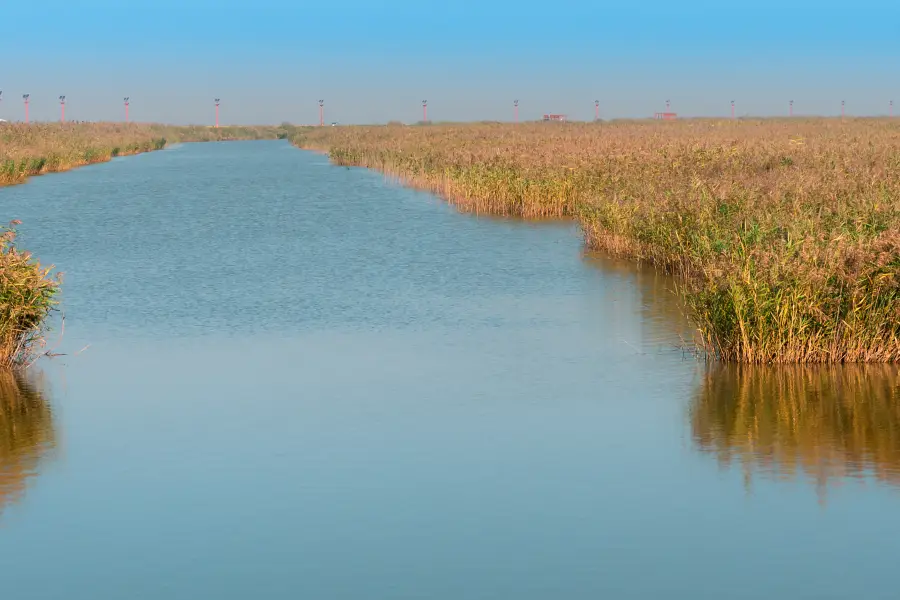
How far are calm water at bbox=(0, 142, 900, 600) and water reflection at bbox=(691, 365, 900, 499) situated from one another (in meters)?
0.04

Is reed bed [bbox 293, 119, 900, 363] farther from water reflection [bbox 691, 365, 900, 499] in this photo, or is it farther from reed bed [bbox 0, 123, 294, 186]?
reed bed [bbox 0, 123, 294, 186]

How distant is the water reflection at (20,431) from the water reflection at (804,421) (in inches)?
226

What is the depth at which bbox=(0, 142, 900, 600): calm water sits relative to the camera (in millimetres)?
7941

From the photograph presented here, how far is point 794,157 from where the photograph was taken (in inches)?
1344

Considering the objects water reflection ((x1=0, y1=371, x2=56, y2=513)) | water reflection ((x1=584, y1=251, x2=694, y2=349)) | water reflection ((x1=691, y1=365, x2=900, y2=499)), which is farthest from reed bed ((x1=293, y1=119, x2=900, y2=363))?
water reflection ((x1=0, y1=371, x2=56, y2=513))

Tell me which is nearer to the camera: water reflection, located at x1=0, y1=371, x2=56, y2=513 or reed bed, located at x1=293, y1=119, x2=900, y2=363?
water reflection, located at x1=0, y1=371, x2=56, y2=513

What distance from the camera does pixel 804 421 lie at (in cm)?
1180

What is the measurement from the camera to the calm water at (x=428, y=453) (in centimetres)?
794

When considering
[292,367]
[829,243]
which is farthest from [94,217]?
[829,243]

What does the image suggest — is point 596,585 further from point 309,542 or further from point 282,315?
point 282,315

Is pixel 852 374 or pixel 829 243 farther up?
pixel 829 243

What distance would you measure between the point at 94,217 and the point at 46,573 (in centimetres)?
2954

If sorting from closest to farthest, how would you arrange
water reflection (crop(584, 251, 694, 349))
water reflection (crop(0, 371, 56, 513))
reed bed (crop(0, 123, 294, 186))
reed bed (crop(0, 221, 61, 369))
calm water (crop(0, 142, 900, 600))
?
calm water (crop(0, 142, 900, 600)) → water reflection (crop(0, 371, 56, 513)) → reed bed (crop(0, 221, 61, 369)) → water reflection (crop(584, 251, 694, 349)) → reed bed (crop(0, 123, 294, 186))

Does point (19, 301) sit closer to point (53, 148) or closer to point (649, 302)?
point (649, 302)
